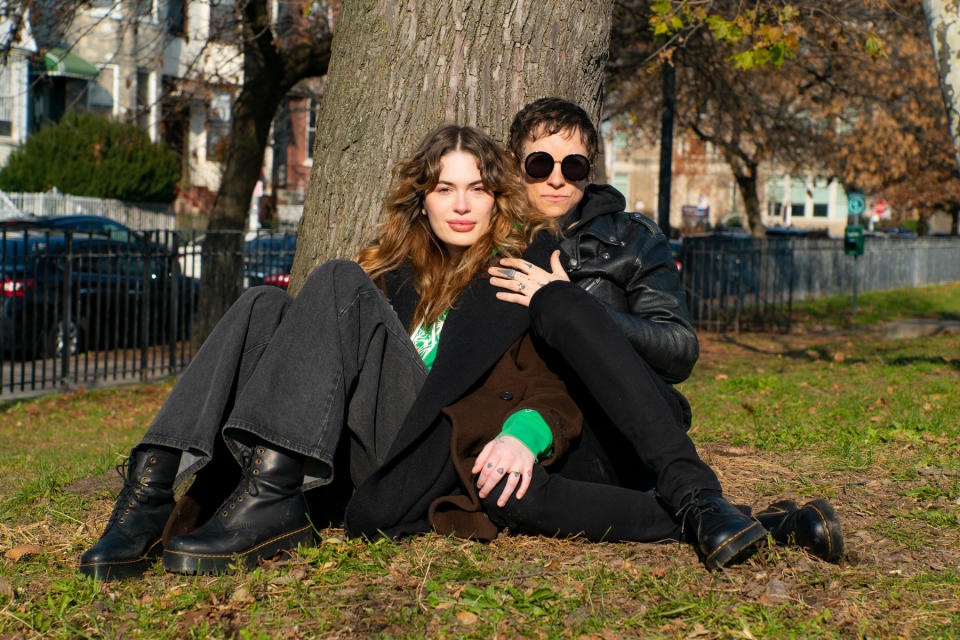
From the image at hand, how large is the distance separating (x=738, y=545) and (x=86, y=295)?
378 inches

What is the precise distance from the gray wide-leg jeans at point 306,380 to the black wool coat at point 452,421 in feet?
0.43

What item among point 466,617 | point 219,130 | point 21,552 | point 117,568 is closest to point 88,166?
point 219,130

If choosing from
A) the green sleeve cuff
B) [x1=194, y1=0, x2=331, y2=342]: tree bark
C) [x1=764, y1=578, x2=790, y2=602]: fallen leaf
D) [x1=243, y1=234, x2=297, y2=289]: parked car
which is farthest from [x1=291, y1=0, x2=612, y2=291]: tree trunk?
[x1=243, y1=234, x2=297, y2=289]: parked car

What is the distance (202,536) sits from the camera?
9.75ft

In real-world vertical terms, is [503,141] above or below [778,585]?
above

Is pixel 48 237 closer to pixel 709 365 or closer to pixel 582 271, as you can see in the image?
pixel 709 365

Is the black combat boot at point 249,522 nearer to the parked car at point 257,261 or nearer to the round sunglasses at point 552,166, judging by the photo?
the round sunglasses at point 552,166

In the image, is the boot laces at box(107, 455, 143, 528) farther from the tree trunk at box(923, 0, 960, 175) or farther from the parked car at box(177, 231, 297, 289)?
the parked car at box(177, 231, 297, 289)

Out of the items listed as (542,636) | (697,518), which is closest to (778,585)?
(697,518)

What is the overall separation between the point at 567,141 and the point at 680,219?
2078 inches

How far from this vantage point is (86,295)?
1101 centimetres

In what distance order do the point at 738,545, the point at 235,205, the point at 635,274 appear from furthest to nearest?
the point at 235,205
the point at 635,274
the point at 738,545

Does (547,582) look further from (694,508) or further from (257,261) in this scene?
(257,261)

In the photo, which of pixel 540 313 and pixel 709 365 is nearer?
pixel 540 313
